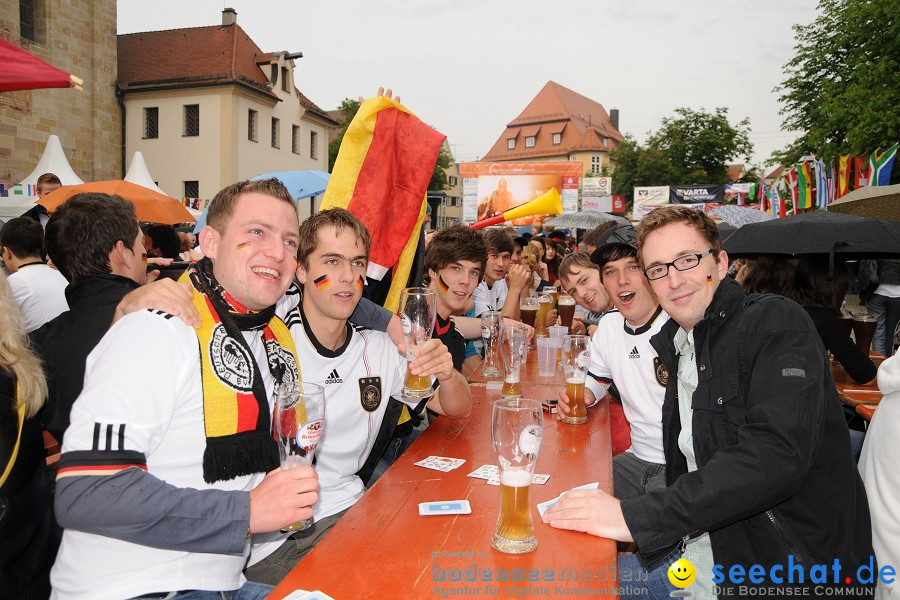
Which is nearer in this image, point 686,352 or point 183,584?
point 183,584

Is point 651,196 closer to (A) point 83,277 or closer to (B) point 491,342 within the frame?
(B) point 491,342

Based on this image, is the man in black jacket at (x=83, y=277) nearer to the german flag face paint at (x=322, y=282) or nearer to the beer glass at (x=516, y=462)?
the german flag face paint at (x=322, y=282)

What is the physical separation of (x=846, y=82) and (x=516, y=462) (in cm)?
2637

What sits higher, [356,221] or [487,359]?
[356,221]

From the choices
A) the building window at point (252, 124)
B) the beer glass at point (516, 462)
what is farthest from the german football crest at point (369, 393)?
the building window at point (252, 124)

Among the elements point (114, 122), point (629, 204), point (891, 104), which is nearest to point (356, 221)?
point (891, 104)

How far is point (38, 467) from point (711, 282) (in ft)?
7.88

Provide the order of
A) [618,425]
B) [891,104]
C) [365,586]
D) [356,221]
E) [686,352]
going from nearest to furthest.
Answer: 1. [365,586]
2. [686,352]
3. [356,221]
4. [618,425]
5. [891,104]

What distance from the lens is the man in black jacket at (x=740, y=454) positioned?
1.76 m

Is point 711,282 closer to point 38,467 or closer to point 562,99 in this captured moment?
point 38,467

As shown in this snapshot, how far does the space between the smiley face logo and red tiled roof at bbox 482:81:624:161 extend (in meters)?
79.8

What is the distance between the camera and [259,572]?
2.21 meters

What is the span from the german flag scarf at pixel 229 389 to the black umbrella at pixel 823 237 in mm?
3493

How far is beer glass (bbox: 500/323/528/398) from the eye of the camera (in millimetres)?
3154
